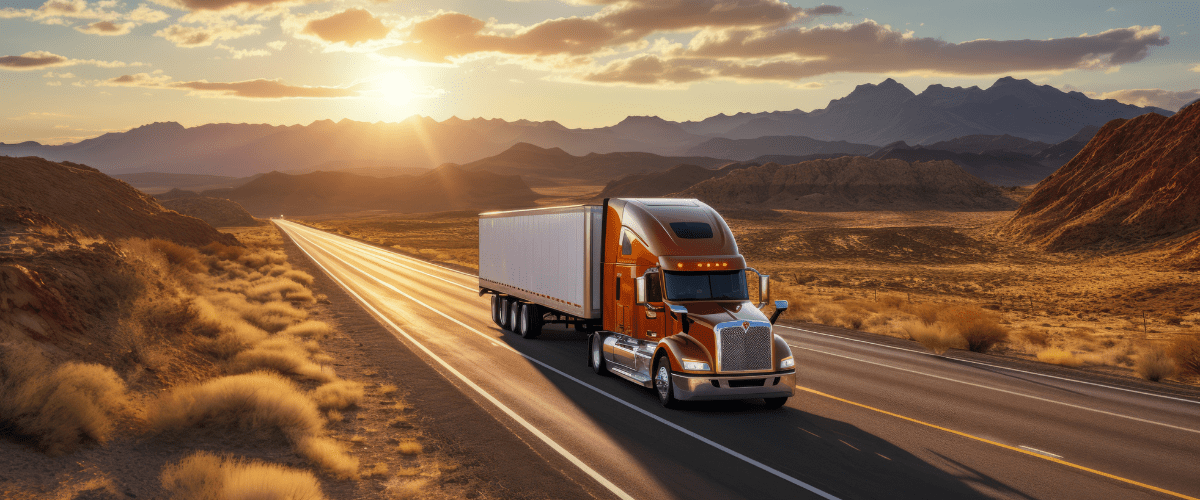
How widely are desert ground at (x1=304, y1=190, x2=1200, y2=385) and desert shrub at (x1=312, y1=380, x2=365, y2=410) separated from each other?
53.3 feet

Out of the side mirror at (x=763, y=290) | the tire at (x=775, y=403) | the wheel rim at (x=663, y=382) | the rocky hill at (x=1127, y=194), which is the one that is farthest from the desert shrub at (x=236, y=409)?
the rocky hill at (x=1127, y=194)

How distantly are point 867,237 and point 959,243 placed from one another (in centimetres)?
807

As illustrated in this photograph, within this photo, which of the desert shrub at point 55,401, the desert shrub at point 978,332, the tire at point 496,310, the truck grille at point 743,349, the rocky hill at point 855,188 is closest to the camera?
the desert shrub at point 55,401

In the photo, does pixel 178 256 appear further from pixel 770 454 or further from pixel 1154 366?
pixel 1154 366

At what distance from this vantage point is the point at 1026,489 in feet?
30.1

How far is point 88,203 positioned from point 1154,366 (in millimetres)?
45709

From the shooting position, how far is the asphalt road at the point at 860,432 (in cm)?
939

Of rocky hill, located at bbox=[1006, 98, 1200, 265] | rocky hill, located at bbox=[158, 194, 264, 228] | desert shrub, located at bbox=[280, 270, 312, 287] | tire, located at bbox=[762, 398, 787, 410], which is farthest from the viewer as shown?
rocky hill, located at bbox=[158, 194, 264, 228]

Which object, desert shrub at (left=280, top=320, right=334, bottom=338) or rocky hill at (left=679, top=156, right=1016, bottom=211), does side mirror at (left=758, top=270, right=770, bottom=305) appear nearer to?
desert shrub at (left=280, top=320, right=334, bottom=338)

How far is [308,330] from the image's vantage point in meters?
21.3

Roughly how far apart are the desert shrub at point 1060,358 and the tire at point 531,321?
1376 centimetres

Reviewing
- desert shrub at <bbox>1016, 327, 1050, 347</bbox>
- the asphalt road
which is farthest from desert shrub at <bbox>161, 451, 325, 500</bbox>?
desert shrub at <bbox>1016, 327, 1050, 347</bbox>

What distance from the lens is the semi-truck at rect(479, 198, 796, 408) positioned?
1263 cm

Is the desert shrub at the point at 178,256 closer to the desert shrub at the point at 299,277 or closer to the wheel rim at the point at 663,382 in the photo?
the desert shrub at the point at 299,277
